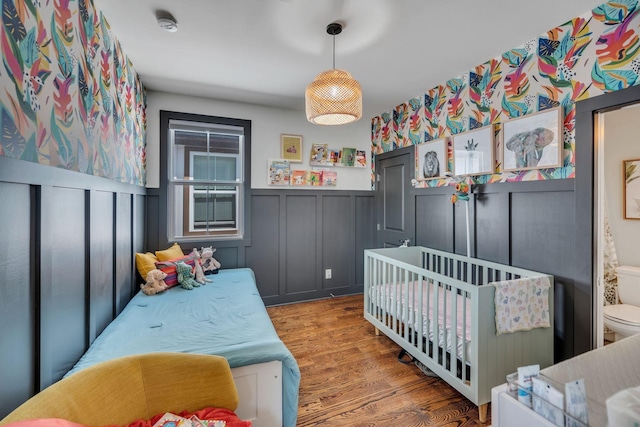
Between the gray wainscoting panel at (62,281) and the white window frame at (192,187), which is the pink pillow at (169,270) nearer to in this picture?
the white window frame at (192,187)

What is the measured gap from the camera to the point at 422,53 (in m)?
2.23

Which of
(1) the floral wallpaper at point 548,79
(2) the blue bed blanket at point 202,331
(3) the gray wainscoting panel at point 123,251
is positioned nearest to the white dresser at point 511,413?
(2) the blue bed blanket at point 202,331

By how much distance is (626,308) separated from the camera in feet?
7.79

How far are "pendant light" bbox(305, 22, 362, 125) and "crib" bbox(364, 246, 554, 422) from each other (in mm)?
1293

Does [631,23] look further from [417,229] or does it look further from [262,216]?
[262,216]

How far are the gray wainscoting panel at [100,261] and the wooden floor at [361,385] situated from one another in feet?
4.53

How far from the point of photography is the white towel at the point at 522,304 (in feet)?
5.39

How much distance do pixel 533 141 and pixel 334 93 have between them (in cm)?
152

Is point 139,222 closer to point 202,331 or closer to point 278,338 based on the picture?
point 202,331

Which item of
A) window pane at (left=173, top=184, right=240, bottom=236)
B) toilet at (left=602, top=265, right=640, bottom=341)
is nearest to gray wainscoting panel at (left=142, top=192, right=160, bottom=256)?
window pane at (left=173, top=184, right=240, bottom=236)

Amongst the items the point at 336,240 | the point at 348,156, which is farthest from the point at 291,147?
the point at 336,240

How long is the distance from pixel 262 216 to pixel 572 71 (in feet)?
10.0

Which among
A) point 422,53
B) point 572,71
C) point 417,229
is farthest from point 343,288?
point 572,71

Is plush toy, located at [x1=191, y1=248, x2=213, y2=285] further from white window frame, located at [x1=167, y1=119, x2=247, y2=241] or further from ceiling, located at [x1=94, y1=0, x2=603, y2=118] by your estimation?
ceiling, located at [x1=94, y1=0, x2=603, y2=118]
